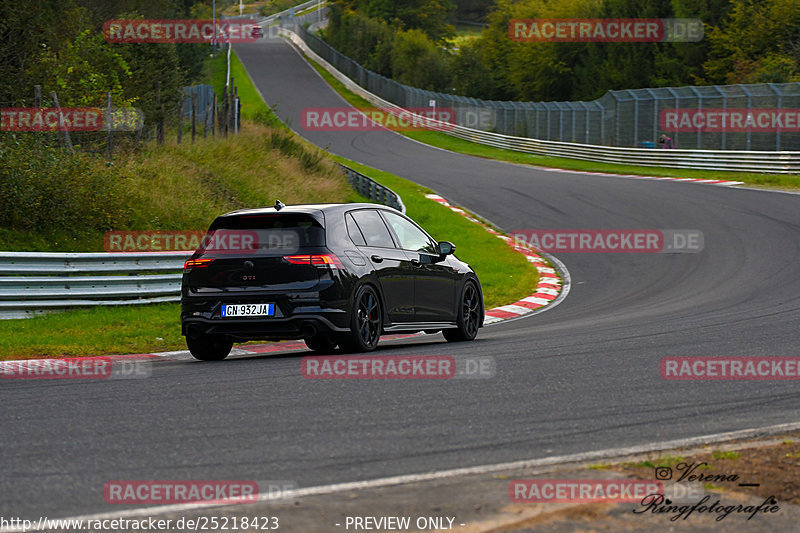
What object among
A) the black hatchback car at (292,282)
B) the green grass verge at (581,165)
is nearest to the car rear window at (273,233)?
the black hatchback car at (292,282)

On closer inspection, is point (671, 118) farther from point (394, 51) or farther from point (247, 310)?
point (394, 51)

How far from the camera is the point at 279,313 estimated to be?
10.3 metres

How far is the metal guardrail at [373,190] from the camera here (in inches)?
1115

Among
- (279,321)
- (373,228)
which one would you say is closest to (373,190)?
(373,228)

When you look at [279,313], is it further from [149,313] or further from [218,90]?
[218,90]

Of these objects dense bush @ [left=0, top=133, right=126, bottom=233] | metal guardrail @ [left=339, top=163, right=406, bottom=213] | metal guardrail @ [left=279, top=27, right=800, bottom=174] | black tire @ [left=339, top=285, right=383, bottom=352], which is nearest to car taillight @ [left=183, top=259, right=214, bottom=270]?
black tire @ [left=339, top=285, right=383, bottom=352]

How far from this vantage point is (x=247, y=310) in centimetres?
1044

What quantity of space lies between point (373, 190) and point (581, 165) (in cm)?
1795

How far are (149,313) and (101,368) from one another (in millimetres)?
4802

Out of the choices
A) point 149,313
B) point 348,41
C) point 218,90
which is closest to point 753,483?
point 149,313

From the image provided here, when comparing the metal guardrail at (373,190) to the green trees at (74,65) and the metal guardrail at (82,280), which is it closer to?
the green trees at (74,65)

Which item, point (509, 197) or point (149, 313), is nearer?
point (149, 313)

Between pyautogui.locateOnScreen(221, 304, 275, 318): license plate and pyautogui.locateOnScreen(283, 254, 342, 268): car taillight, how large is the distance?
1.65ft

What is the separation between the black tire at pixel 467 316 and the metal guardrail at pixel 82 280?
5.02m
